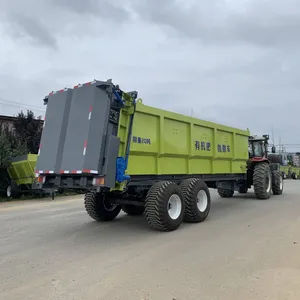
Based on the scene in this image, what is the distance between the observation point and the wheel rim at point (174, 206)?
8102mm

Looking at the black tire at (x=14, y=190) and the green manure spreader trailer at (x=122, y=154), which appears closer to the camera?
the green manure spreader trailer at (x=122, y=154)

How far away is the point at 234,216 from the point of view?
33.4 feet

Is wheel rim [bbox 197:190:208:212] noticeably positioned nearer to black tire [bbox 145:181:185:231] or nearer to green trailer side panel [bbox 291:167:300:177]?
black tire [bbox 145:181:185:231]

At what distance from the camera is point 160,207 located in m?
7.58

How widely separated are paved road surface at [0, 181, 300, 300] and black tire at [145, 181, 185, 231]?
0.70 ft

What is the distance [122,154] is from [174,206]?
1.86 metres

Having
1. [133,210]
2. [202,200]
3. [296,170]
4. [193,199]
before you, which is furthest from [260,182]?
[296,170]

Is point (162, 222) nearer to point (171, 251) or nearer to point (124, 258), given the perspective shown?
point (171, 251)

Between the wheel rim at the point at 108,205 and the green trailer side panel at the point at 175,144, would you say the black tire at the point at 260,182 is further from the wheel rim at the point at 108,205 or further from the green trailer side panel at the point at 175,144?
the wheel rim at the point at 108,205

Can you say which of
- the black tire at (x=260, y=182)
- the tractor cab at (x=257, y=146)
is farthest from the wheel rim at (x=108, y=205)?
the tractor cab at (x=257, y=146)

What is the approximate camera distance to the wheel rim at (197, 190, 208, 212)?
30.3 ft

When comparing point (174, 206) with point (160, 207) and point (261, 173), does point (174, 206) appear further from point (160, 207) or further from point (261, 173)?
point (261, 173)

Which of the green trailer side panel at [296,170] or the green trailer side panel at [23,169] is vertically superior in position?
the green trailer side panel at [296,170]

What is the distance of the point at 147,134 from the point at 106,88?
1.50 meters
